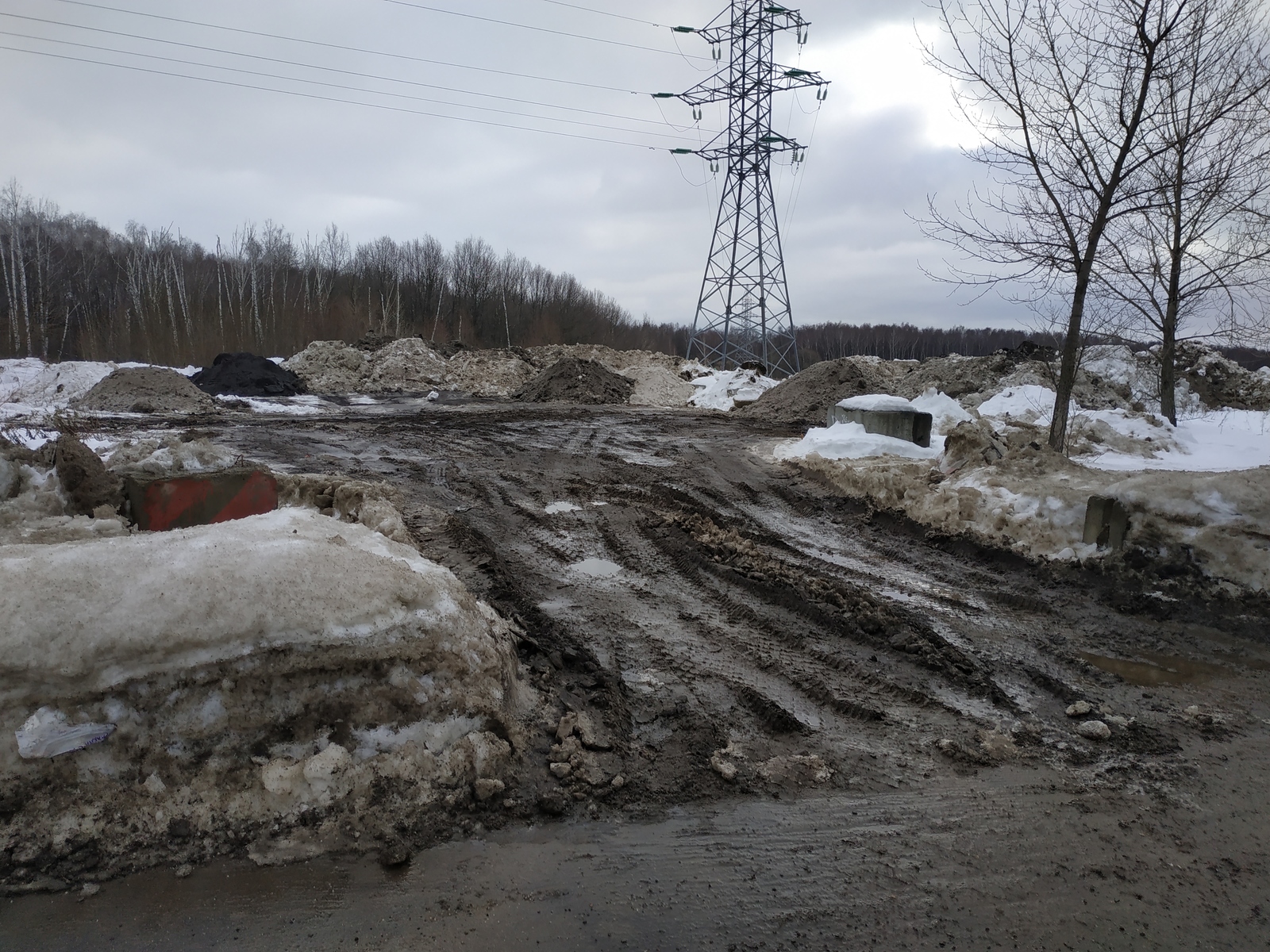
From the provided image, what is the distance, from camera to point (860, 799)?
350cm

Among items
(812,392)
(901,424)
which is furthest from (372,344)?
(901,424)

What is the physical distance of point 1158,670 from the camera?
16.5ft

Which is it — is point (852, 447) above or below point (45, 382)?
below

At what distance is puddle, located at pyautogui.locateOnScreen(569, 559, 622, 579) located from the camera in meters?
6.57

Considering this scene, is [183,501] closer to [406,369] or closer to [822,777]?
[822,777]

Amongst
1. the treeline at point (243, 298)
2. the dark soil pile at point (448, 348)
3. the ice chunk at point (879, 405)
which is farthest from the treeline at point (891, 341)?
the ice chunk at point (879, 405)

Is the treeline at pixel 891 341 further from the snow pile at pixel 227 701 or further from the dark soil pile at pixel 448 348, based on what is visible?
the snow pile at pixel 227 701

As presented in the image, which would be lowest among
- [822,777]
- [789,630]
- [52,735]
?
[822,777]

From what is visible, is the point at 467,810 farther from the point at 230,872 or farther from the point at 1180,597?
the point at 1180,597

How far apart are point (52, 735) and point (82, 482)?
4.46 metres

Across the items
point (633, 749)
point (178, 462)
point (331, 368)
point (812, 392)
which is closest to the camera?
point (633, 749)

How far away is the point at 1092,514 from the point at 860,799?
486cm

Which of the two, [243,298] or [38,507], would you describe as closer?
[38,507]

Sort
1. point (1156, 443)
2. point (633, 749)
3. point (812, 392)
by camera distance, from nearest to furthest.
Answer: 1. point (633, 749)
2. point (1156, 443)
3. point (812, 392)
